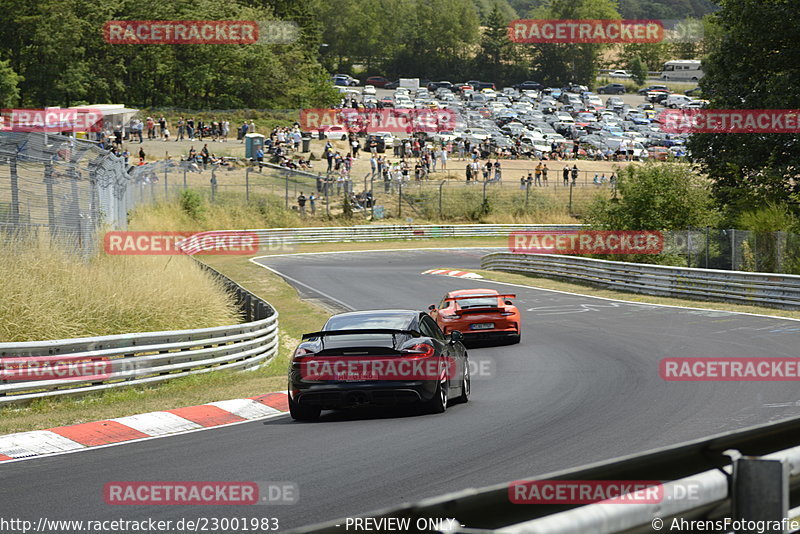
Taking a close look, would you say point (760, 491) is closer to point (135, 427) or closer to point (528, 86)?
point (135, 427)

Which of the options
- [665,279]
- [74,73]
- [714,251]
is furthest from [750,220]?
[74,73]

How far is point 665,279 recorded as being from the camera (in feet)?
99.7

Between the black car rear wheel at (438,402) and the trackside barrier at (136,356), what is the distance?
516 centimetres

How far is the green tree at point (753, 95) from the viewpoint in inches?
1324

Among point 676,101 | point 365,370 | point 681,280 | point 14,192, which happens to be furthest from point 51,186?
point 676,101

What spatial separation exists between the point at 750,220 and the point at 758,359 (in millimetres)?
15519

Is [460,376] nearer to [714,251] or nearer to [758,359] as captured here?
[758,359]

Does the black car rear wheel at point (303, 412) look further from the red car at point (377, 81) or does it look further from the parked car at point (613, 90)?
the parked car at point (613, 90)

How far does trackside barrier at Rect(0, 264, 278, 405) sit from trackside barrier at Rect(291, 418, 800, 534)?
11.1m

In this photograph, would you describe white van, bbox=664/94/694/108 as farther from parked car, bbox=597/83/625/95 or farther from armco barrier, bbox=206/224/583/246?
armco barrier, bbox=206/224/583/246

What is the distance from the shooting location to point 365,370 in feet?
38.1

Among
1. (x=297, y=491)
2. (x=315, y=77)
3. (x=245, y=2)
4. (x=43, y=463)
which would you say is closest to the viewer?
(x=297, y=491)

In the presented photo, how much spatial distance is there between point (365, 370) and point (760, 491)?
782 centimetres

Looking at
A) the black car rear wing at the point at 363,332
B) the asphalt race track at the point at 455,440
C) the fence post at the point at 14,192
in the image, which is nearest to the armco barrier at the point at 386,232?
the fence post at the point at 14,192
